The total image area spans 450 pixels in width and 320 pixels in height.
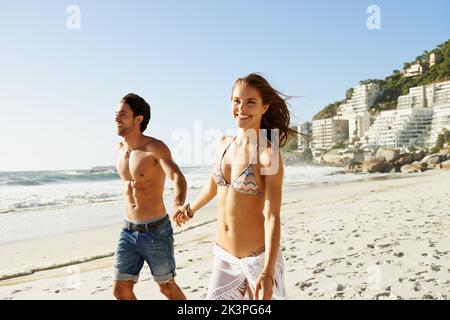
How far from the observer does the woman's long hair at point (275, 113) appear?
104 inches

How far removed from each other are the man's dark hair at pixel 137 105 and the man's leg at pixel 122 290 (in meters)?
1.40

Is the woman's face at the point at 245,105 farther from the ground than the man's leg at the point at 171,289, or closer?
farther from the ground

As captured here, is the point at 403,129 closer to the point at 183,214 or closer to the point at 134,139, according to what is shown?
the point at 134,139

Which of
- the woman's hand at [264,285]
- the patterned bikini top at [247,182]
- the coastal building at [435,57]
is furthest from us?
the coastal building at [435,57]

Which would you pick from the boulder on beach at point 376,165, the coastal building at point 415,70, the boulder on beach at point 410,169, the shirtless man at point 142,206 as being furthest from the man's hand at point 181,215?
the coastal building at point 415,70

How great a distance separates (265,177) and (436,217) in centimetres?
835

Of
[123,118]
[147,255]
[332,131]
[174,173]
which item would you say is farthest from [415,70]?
[147,255]

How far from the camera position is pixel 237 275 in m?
2.58

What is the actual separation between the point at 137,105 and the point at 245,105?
1.44m

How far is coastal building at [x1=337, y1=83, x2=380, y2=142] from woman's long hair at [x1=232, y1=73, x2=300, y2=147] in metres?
118

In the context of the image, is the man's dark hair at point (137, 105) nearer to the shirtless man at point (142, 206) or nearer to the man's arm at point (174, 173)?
the shirtless man at point (142, 206)

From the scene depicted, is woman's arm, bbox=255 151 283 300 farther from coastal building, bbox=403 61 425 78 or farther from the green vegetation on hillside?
coastal building, bbox=403 61 425 78

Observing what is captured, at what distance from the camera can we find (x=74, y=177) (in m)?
42.5
